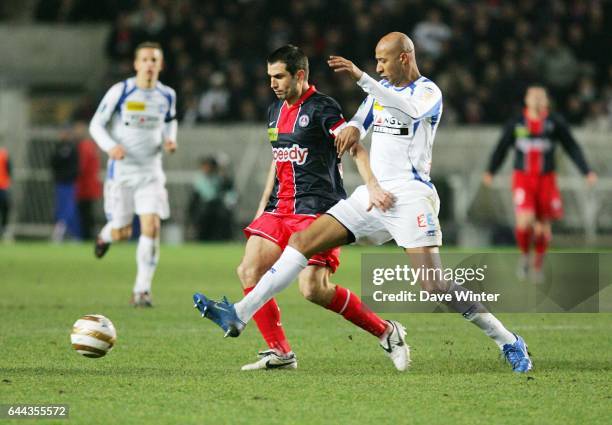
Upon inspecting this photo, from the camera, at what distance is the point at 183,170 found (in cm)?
2373

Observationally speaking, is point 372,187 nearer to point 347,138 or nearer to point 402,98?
point 347,138

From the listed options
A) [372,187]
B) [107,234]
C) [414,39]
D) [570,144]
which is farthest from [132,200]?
[414,39]

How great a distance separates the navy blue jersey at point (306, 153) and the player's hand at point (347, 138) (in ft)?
0.87

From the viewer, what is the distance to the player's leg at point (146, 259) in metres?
11.6

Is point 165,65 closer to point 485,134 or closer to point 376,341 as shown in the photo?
point 485,134

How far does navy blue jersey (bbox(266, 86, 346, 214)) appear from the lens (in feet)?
26.0

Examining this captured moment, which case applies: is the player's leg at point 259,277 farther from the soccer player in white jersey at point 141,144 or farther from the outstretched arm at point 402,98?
the soccer player in white jersey at point 141,144

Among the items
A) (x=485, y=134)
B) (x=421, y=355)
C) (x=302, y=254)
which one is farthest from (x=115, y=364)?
(x=485, y=134)

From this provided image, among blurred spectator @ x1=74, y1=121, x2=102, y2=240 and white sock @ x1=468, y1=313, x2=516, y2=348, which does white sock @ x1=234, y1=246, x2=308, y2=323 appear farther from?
blurred spectator @ x1=74, y1=121, x2=102, y2=240

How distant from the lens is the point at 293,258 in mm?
7406

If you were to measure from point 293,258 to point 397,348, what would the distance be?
3.06 ft

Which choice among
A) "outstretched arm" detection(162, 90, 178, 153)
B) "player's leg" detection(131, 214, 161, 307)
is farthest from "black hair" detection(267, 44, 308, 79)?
"outstretched arm" detection(162, 90, 178, 153)

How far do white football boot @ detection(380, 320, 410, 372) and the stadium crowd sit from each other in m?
14.7

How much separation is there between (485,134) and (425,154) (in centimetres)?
1521
